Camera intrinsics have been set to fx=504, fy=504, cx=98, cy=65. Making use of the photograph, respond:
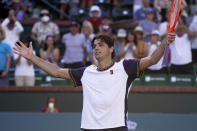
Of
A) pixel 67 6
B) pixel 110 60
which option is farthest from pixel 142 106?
pixel 67 6

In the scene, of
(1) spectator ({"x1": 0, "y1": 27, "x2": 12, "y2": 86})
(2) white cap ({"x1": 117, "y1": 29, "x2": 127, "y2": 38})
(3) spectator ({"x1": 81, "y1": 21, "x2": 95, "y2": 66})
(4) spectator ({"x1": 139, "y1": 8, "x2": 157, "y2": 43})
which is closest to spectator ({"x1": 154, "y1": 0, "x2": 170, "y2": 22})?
(4) spectator ({"x1": 139, "y1": 8, "x2": 157, "y2": 43})

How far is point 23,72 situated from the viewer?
1090 centimetres

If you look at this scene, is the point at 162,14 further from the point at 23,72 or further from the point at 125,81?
the point at 125,81

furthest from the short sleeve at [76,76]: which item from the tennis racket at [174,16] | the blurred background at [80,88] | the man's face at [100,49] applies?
the blurred background at [80,88]

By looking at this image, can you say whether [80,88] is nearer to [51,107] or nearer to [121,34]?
[51,107]

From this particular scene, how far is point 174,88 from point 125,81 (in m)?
5.20

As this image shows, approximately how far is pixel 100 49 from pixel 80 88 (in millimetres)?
5155

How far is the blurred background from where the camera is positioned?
9078mm

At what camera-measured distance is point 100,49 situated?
546cm

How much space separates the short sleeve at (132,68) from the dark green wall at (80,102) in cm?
517

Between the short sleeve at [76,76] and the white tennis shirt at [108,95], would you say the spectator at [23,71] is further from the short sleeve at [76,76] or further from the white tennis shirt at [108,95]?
the white tennis shirt at [108,95]

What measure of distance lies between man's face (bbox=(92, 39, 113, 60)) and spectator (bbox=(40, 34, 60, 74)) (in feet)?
20.0

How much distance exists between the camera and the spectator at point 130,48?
11.3m

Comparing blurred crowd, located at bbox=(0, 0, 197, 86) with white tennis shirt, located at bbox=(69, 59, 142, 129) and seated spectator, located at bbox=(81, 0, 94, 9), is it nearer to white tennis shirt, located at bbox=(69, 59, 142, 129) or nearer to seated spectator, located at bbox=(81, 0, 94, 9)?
seated spectator, located at bbox=(81, 0, 94, 9)
